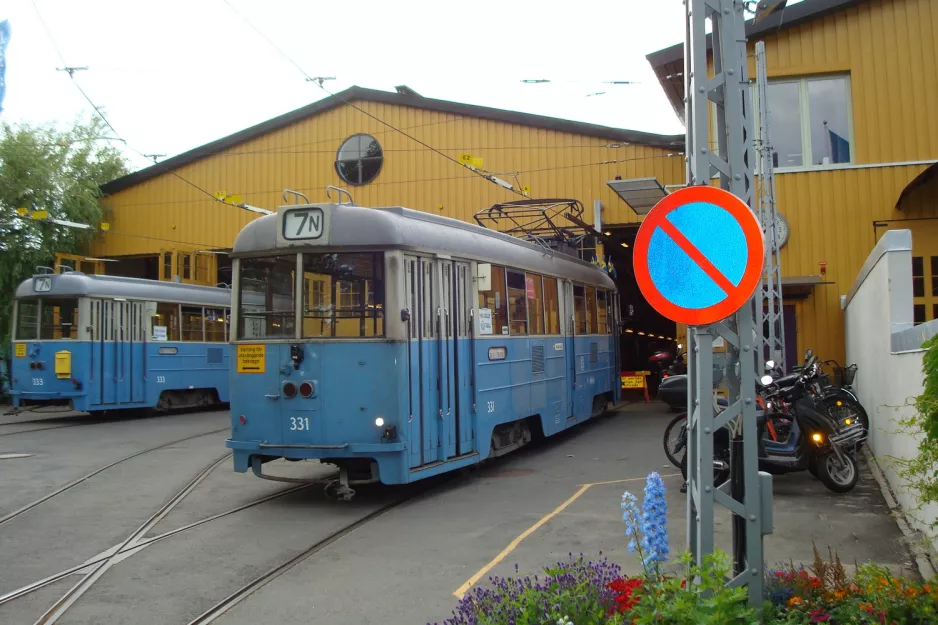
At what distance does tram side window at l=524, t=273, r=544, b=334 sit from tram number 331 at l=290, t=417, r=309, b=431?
421 cm

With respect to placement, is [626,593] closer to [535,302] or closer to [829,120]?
[535,302]

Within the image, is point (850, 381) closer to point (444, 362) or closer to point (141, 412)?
point (444, 362)

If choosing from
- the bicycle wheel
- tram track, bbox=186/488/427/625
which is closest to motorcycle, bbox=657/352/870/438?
the bicycle wheel

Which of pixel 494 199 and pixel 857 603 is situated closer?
pixel 857 603

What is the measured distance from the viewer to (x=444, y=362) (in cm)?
912

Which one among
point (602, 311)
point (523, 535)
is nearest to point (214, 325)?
point (602, 311)

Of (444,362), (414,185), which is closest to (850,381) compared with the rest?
(444,362)

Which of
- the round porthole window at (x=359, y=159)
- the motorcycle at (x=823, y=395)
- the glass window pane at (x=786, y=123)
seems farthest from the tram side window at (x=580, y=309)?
the round porthole window at (x=359, y=159)

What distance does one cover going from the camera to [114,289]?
1772cm

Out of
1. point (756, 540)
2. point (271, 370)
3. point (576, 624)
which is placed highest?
point (271, 370)

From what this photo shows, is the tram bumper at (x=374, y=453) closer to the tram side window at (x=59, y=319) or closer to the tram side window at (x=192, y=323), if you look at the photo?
the tram side window at (x=59, y=319)

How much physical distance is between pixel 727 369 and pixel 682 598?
116 centimetres

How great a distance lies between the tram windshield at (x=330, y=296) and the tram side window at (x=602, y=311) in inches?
312

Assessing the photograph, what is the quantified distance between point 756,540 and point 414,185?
65.0ft
